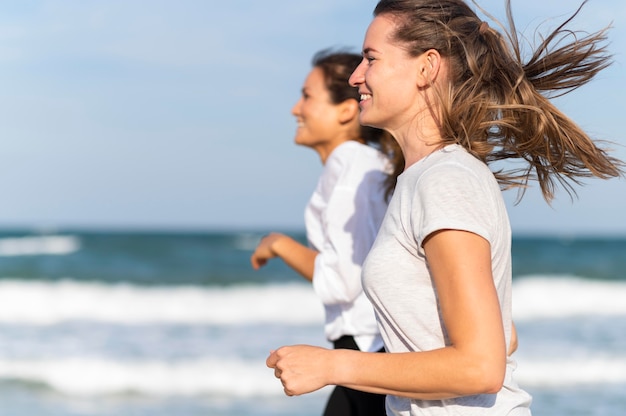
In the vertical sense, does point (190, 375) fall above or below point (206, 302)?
above

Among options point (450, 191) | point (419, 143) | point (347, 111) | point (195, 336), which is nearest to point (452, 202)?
point (450, 191)

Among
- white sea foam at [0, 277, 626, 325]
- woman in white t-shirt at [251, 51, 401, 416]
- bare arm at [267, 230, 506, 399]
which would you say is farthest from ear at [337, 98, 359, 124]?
white sea foam at [0, 277, 626, 325]

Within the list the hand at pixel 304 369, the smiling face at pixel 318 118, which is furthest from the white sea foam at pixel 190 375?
the hand at pixel 304 369

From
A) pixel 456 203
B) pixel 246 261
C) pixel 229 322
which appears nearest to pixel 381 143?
pixel 456 203

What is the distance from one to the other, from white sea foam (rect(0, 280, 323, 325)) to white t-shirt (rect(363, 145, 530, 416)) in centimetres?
838

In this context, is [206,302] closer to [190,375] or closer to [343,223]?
[190,375]

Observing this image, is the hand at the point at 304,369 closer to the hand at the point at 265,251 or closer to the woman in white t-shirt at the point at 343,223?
the woman in white t-shirt at the point at 343,223

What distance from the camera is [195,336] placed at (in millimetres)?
8898

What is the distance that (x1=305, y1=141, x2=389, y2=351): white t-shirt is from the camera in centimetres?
270

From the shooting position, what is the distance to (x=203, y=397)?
6480 mm

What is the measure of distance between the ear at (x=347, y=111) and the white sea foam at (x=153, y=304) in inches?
274

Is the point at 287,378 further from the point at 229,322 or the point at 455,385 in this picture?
the point at 229,322

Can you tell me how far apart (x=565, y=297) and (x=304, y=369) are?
11957 mm

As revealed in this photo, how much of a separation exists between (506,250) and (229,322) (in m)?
8.48
